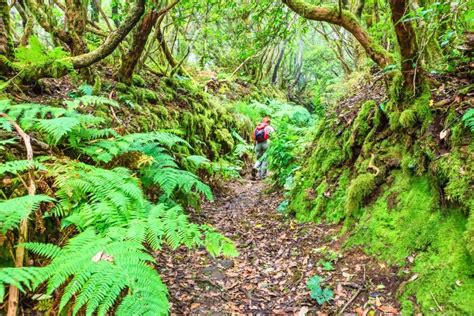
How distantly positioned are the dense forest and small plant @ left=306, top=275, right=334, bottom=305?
12 millimetres

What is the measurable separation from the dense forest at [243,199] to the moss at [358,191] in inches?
0.7

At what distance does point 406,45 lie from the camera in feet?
12.4

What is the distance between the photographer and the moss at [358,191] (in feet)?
13.4

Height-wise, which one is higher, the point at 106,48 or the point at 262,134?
the point at 106,48

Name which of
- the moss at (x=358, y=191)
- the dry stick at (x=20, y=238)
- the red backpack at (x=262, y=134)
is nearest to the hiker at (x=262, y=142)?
the red backpack at (x=262, y=134)

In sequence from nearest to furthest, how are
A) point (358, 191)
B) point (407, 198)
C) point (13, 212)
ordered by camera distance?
point (13, 212) → point (407, 198) → point (358, 191)

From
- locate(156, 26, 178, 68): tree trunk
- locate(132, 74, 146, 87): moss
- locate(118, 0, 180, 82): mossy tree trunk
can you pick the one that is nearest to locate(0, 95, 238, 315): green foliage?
locate(118, 0, 180, 82): mossy tree trunk

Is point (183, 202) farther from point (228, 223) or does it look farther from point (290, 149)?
point (290, 149)

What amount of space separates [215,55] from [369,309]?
55.0ft

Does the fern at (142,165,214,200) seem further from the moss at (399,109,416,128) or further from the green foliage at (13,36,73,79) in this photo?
the moss at (399,109,416,128)

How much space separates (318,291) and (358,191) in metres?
1.44

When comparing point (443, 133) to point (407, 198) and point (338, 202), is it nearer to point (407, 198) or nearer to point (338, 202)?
point (407, 198)

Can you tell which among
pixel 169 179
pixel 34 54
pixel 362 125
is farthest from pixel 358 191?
pixel 34 54

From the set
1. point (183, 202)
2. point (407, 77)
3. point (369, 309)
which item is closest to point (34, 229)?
point (183, 202)
